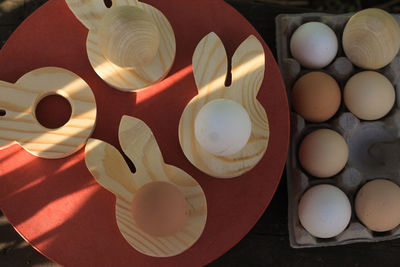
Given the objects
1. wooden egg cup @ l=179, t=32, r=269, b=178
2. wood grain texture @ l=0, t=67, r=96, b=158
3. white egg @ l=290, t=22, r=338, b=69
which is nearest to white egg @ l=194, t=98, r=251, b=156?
wooden egg cup @ l=179, t=32, r=269, b=178

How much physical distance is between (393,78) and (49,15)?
2.50ft

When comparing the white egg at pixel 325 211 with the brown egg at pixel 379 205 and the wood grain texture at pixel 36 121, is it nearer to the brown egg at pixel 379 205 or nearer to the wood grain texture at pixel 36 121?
the brown egg at pixel 379 205

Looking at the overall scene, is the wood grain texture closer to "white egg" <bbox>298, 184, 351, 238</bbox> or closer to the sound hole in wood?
the sound hole in wood

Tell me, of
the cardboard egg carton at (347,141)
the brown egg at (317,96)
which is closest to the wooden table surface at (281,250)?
the cardboard egg carton at (347,141)

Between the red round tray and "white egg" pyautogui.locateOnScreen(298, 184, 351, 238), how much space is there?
0.44 feet

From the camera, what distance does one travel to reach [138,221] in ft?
2.06

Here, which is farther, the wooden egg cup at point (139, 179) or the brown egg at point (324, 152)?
the brown egg at point (324, 152)

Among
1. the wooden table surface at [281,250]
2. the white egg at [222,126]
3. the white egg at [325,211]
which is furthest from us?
the wooden table surface at [281,250]

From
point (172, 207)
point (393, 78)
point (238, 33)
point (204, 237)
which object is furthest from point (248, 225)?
point (393, 78)

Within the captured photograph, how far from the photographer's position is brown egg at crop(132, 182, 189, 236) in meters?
0.61

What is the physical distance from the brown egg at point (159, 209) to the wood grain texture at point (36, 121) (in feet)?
0.57

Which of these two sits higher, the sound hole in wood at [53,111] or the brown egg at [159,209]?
the sound hole in wood at [53,111]

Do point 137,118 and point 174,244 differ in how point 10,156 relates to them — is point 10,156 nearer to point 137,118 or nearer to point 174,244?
point 137,118

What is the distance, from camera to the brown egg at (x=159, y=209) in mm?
606
